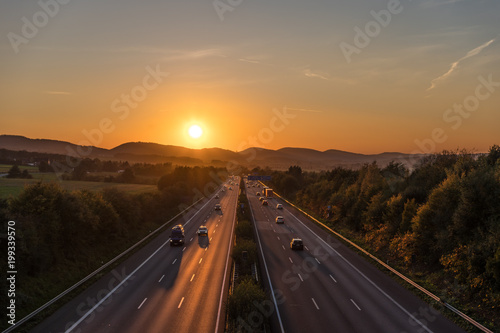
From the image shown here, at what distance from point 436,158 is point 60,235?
48.9m

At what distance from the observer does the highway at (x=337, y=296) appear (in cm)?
1989

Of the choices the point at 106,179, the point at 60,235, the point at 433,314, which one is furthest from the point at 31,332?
the point at 106,179

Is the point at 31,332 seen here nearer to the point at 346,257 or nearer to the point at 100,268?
the point at 100,268

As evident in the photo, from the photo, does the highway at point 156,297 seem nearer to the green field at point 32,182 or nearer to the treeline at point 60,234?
the treeline at point 60,234

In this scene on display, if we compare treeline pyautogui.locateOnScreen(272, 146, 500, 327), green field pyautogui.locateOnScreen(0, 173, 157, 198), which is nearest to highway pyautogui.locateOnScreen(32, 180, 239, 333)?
green field pyautogui.locateOnScreen(0, 173, 157, 198)

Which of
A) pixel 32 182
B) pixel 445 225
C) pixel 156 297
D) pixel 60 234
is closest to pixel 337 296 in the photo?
pixel 156 297

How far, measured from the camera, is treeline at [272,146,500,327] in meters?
23.6

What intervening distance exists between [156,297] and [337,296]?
13.4 meters

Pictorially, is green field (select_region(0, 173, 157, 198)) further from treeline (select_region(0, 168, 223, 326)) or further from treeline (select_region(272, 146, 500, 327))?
treeline (select_region(272, 146, 500, 327))

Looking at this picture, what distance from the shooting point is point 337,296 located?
24.5 m

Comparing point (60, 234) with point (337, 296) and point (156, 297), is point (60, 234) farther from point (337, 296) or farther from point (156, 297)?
point (337, 296)

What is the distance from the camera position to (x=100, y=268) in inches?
1177

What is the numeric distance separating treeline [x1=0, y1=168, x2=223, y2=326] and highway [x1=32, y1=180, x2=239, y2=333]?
2.60 m

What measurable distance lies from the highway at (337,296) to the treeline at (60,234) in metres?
16.9
